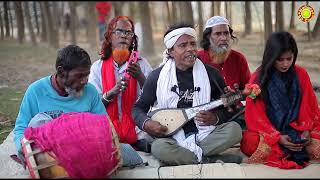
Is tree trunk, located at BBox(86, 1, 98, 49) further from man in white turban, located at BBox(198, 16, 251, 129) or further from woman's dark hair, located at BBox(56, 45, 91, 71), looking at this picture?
woman's dark hair, located at BBox(56, 45, 91, 71)

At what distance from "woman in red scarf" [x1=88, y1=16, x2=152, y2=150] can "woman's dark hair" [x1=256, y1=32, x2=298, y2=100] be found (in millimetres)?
1258

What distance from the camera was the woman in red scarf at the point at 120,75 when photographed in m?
4.74

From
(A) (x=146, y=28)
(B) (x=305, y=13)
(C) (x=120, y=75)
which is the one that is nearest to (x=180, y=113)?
(C) (x=120, y=75)

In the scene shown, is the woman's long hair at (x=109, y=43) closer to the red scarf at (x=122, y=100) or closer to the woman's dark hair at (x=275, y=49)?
the red scarf at (x=122, y=100)

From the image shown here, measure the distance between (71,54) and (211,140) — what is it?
4.59 feet

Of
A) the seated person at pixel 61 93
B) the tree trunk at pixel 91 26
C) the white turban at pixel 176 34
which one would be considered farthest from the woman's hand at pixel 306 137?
the tree trunk at pixel 91 26

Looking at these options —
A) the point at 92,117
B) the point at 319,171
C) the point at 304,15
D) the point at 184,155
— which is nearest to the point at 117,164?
the point at 92,117

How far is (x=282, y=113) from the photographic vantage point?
4090 millimetres

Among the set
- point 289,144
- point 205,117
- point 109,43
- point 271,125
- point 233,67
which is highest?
point 109,43

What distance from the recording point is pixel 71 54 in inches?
143

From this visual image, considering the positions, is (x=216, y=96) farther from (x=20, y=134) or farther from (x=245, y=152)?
(x=20, y=134)

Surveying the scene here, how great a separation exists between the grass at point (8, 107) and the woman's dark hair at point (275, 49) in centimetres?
288

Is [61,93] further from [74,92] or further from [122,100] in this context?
[122,100]

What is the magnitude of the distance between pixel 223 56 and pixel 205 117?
3.86ft
